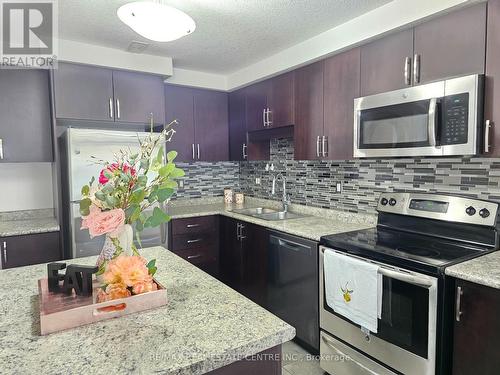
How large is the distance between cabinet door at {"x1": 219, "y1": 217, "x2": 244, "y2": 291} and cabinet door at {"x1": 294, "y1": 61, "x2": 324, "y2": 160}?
3.09 feet

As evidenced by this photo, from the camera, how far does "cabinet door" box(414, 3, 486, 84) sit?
5.42 ft

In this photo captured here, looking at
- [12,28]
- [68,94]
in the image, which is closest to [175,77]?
[68,94]

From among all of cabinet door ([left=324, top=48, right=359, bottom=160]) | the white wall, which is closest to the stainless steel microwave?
cabinet door ([left=324, top=48, right=359, bottom=160])

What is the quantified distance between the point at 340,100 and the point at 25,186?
2.84 meters

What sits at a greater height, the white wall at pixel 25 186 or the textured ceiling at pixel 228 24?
the textured ceiling at pixel 228 24

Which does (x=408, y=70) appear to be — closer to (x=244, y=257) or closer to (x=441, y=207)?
(x=441, y=207)

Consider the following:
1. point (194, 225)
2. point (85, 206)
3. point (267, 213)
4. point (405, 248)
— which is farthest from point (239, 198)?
point (85, 206)

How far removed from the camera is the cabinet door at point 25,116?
2.62 m

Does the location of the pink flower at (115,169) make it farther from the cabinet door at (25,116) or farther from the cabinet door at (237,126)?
the cabinet door at (237,126)

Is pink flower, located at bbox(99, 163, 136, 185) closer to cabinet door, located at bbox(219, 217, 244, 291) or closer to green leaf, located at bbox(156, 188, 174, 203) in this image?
green leaf, located at bbox(156, 188, 174, 203)

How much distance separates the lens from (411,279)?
5.19ft

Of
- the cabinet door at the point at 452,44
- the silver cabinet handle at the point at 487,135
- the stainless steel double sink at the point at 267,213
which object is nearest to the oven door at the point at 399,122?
the cabinet door at the point at 452,44

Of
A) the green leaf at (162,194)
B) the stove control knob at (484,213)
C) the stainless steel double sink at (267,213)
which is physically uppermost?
the green leaf at (162,194)

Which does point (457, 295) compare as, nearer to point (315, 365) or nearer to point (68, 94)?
point (315, 365)
